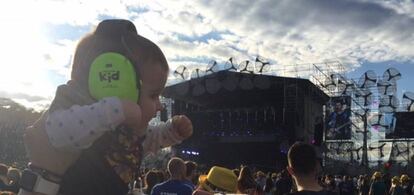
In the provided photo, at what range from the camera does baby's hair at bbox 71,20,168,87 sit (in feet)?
6.12

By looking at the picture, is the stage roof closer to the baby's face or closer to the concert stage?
the concert stage

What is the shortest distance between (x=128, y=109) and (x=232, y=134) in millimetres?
38800

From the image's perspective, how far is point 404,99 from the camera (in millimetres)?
44500

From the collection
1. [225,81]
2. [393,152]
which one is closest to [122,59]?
[225,81]

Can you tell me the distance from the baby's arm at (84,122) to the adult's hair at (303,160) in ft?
9.20

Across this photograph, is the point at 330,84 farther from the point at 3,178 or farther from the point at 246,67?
the point at 3,178

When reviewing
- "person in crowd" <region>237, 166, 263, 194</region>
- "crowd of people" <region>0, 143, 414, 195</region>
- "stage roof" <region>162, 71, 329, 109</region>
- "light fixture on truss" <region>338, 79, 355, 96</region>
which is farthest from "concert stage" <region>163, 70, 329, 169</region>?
"person in crowd" <region>237, 166, 263, 194</region>

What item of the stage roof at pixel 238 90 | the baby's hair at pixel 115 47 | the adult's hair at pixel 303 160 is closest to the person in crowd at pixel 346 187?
the stage roof at pixel 238 90

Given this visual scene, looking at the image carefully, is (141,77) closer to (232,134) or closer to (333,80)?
(232,134)

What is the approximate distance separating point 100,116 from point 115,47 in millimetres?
279

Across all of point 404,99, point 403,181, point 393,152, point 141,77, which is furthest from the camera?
point 393,152

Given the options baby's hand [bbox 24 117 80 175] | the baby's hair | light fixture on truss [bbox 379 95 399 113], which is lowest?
baby's hand [bbox 24 117 80 175]

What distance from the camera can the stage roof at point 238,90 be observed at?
124 ft

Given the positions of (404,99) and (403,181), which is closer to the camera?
(403,181)
